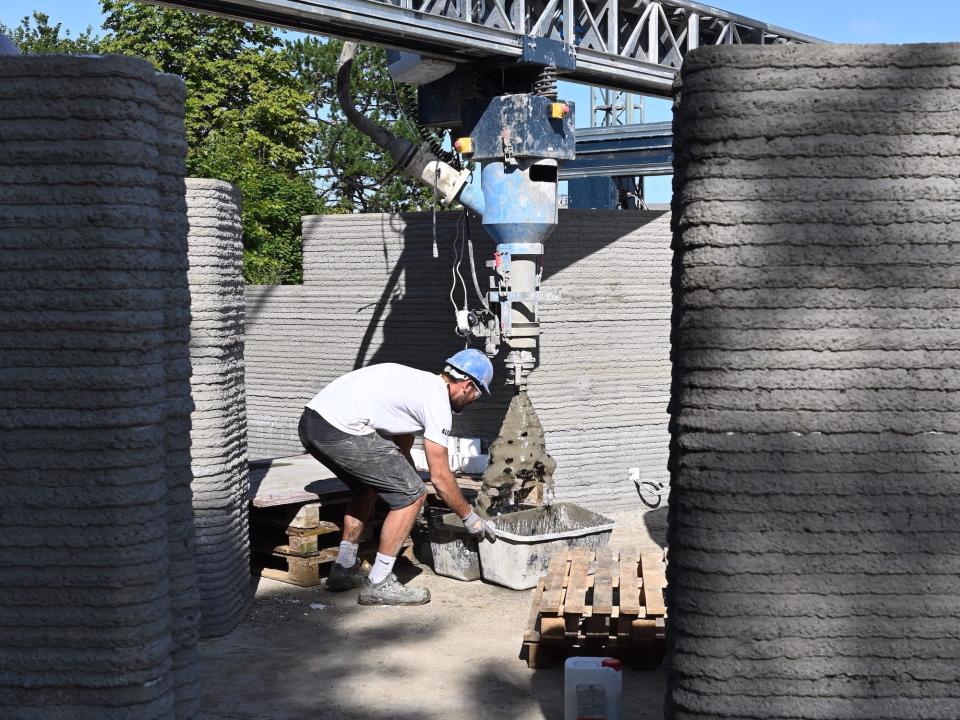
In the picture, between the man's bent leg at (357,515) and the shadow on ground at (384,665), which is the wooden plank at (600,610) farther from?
the man's bent leg at (357,515)

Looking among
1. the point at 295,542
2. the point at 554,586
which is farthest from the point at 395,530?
the point at 554,586

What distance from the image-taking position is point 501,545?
702 cm

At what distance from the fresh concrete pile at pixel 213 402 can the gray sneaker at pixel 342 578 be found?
2.39 ft

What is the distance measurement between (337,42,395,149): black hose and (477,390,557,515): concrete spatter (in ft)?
10.0

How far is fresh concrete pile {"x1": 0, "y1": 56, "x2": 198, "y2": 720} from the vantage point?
3373 millimetres

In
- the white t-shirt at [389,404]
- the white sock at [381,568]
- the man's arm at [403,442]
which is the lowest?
the white sock at [381,568]

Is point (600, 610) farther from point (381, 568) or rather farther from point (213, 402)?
point (213, 402)

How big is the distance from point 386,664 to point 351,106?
6.09m

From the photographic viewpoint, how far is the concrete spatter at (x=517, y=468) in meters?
7.79

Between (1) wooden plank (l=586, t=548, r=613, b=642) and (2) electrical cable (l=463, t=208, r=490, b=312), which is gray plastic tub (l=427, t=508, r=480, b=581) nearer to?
(1) wooden plank (l=586, t=548, r=613, b=642)

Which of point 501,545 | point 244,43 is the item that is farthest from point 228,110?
point 501,545

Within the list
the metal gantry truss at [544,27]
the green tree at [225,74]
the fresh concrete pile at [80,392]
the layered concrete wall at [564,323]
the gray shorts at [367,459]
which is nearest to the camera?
the fresh concrete pile at [80,392]

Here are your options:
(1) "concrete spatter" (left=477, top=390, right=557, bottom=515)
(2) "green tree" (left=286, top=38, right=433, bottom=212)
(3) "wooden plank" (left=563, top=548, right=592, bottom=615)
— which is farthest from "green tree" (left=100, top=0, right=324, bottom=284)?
(3) "wooden plank" (left=563, top=548, right=592, bottom=615)

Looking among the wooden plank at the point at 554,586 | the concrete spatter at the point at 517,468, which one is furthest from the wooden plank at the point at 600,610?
the concrete spatter at the point at 517,468
